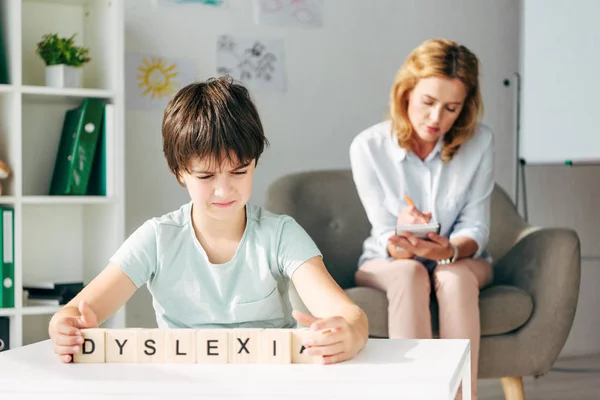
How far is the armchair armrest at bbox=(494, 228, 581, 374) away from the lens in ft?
7.31

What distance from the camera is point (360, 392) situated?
0.90 meters

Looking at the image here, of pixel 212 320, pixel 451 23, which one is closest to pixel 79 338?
pixel 212 320

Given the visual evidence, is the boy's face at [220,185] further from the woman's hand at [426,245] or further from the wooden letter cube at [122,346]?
the woman's hand at [426,245]

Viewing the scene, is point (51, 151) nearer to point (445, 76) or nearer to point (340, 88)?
point (340, 88)

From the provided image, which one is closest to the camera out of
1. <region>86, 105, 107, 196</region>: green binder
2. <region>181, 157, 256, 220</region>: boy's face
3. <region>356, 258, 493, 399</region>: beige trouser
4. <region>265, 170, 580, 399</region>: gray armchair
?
<region>181, 157, 256, 220</region>: boy's face

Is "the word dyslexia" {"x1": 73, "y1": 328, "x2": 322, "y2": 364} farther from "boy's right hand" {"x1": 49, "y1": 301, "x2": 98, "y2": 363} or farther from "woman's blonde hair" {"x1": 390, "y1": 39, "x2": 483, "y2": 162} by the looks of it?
"woman's blonde hair" {"x1": 390, "y1": 39, "x2": 483, "y2": 162}

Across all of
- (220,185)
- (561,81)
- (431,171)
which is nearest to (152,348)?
(220,185)

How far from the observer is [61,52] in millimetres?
2420

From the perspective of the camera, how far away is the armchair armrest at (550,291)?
223 cm

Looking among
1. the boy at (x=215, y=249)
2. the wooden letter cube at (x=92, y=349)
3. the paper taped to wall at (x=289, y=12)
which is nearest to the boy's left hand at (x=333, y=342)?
the boy at (x=215, y=249)

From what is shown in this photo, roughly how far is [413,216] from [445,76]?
1.31ft

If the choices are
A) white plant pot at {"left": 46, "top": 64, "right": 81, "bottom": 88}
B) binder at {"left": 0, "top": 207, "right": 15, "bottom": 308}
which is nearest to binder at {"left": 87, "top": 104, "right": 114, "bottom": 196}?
white plant pot at {"left": 46, "top": 64, "right": 81, "bottom": 88}

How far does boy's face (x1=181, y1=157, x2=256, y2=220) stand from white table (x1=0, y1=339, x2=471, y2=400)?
1.18 feet

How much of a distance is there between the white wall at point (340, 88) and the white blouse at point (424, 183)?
2.35 feet
